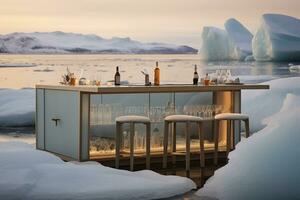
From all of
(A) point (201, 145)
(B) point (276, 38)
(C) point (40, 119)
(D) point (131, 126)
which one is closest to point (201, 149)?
(A) point (201, 145)

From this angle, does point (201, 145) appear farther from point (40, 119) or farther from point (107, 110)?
point (40, 119)

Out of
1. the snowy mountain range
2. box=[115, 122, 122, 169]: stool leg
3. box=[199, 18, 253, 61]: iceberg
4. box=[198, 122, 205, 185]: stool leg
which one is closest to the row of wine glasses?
box=[198, 122, 205, 185]: stool leg

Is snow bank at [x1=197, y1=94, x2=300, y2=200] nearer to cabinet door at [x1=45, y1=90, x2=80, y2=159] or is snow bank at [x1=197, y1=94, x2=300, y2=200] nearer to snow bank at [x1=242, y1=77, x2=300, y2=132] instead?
cabinet door at [x1=45, y1=90, x2=80, y2=159]

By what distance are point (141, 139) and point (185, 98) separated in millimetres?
631

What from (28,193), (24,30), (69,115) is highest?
(24,30)

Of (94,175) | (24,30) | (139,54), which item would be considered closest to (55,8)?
(24,30)

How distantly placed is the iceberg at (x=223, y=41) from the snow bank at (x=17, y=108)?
638 centimetres

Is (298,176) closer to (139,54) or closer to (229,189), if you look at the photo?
(229,189)

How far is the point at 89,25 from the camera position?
14641 mm

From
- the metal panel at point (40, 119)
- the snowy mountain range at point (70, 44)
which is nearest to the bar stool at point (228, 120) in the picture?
the metal panel at point (40, 119)

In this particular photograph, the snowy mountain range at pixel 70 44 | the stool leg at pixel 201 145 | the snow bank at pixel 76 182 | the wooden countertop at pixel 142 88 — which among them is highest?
the snowy mountain range at pixel 70 44

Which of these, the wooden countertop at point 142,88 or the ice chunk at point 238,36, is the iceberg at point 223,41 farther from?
the wooden countertop at point 142,88

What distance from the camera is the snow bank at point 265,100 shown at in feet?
39.6

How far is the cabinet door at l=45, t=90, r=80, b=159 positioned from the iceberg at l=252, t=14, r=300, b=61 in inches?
490
